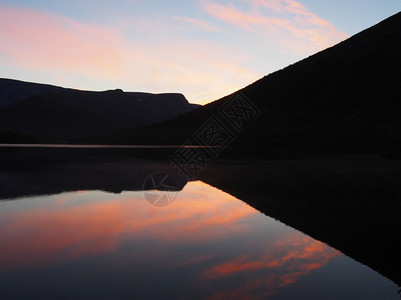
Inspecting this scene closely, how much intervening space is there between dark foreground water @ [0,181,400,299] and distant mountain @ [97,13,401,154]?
55.4 meters

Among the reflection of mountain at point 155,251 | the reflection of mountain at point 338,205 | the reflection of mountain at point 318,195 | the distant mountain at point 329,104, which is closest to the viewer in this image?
the reflection of mountain at point 155,251

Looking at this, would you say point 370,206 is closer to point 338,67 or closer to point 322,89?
point 322,89

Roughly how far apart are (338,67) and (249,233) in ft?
342

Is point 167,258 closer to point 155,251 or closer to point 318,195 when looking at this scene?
point 155,251

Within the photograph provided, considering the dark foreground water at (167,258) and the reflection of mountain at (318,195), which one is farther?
the reflection of mountain at (318,195)

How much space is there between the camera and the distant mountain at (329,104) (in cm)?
7356

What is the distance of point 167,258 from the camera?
7820mm

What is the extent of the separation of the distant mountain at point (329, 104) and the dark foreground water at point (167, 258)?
55405 millimetres

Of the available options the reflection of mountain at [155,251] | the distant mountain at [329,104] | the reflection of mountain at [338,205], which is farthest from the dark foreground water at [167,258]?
the distant mountain at [329,104]

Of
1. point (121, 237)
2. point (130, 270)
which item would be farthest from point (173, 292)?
point (121, 237)

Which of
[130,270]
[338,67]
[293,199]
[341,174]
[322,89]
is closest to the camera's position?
[130,270]

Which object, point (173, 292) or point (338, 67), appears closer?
point (173, 292)

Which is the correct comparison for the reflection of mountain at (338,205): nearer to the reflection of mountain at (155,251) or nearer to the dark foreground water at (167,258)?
the dark foreground water at (167,258)

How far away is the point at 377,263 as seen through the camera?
7.82 meters
